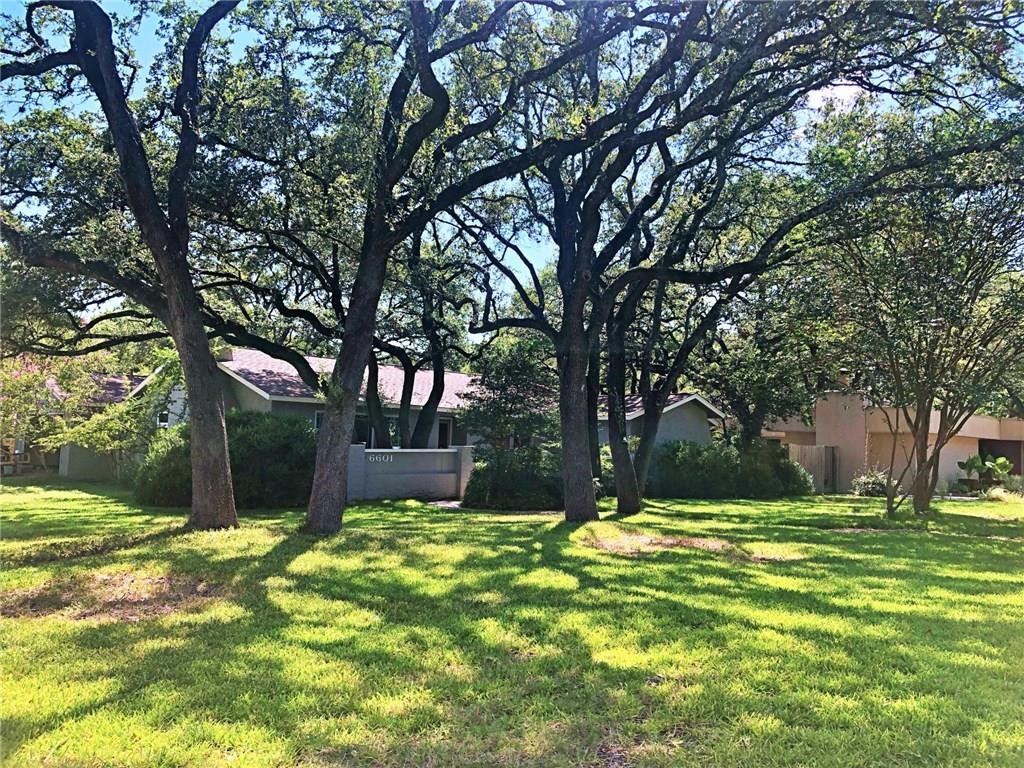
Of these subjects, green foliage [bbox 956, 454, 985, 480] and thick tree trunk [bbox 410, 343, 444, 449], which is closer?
thick tree trunk [bbox 410, 343, 444, 449]

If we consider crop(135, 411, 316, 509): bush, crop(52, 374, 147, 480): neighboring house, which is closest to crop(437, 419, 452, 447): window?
crop(135, 411, 316, 509): bush

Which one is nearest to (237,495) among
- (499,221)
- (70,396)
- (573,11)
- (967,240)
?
(499,221)

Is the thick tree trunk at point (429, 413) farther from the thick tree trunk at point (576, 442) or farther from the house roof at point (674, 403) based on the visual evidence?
the thick tree trunk at point (576, 442)

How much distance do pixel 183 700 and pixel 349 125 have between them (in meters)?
8.68

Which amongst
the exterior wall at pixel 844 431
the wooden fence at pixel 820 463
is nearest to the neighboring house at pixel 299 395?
the wooden fence at pixel 820 463

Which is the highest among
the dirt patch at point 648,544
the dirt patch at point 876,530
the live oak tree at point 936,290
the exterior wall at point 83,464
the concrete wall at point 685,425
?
the live oak tree at point 936,290

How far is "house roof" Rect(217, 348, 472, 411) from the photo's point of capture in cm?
2152

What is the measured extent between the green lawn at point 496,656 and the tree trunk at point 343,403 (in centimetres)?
95

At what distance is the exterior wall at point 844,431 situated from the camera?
93.5ft

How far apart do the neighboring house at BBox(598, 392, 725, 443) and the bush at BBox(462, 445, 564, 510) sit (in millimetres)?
8476

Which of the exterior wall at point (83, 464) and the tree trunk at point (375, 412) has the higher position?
the tree trunk at point (375, 412)

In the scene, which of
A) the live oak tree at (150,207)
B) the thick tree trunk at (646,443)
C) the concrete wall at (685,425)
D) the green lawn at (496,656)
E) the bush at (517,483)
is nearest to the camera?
the green lawn at (496,656)

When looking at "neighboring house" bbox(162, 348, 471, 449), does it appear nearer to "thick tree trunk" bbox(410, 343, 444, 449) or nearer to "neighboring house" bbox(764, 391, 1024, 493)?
"thick tree trunk" bbox(410, 343, 444, 449)

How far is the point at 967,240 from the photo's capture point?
42.8 feet
